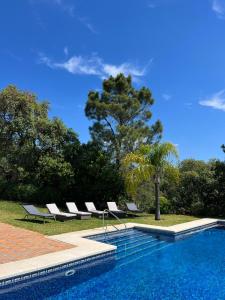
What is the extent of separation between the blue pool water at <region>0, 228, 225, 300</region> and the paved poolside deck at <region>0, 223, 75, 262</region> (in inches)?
49.4

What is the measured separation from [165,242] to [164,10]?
1050 cm

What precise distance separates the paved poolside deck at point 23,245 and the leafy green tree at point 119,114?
1168cm

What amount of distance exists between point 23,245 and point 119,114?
47.5 ft

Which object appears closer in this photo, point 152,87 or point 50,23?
point 50,23

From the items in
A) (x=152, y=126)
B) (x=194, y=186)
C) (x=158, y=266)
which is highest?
(x=152, y=126)

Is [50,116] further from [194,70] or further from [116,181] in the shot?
[194,70]

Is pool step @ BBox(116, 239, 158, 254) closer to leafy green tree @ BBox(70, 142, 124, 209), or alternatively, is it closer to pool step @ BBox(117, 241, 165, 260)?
pool step @ BBox(117, 241, 165, 260)

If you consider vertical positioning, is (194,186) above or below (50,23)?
below

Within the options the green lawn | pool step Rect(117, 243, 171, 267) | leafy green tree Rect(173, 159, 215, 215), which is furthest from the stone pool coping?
leafy green tree Rect(173, 159, 215, 215)

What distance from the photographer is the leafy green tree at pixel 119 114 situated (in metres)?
22.7

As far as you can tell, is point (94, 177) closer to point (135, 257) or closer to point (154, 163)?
point (154, 163)

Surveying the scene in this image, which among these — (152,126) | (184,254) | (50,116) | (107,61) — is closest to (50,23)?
(107,61)

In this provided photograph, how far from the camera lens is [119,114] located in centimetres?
2298

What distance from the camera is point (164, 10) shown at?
15719mm
